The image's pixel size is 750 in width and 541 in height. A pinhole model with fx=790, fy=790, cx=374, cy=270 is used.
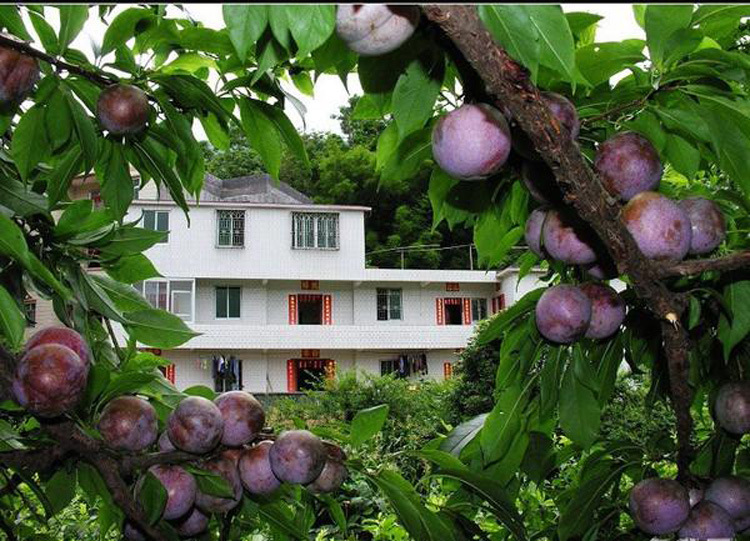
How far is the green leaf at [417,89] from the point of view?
874mm

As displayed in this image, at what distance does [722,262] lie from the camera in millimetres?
786

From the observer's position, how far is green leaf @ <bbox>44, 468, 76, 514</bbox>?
4.92ft

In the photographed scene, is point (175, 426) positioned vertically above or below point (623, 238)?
below

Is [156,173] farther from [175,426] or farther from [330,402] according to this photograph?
[330,402]

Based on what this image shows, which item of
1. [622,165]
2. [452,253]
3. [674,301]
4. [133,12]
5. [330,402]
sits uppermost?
[452,253]

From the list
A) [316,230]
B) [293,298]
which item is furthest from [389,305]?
[316,230]

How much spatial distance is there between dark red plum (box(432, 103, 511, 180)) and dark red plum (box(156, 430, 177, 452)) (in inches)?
29.5

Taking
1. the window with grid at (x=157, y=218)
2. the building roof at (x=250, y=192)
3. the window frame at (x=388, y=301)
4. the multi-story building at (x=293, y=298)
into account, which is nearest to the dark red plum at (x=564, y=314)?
the multi-story building at (x=293, y=298)

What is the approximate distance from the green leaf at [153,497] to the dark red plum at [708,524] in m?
0.80

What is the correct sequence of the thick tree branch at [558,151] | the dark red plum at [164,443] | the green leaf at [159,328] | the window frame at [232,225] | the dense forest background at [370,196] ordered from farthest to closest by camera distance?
the dense forest background at [370,196], the window frame at [232,225], the green leaf at [159,328], the dark red plum at [164,443], the thick tree branch at [558,151]

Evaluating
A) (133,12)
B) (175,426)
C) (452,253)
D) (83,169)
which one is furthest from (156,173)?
(452,253)

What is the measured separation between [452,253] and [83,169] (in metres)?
30.2

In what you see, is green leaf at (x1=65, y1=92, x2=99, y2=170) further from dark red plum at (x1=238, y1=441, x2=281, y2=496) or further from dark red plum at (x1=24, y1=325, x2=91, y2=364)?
dark red plum at (x1=238, y1=441, x2=281, y2=496)

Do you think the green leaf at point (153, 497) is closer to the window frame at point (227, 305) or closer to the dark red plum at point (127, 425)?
the dark red plum at point (127, 425)
